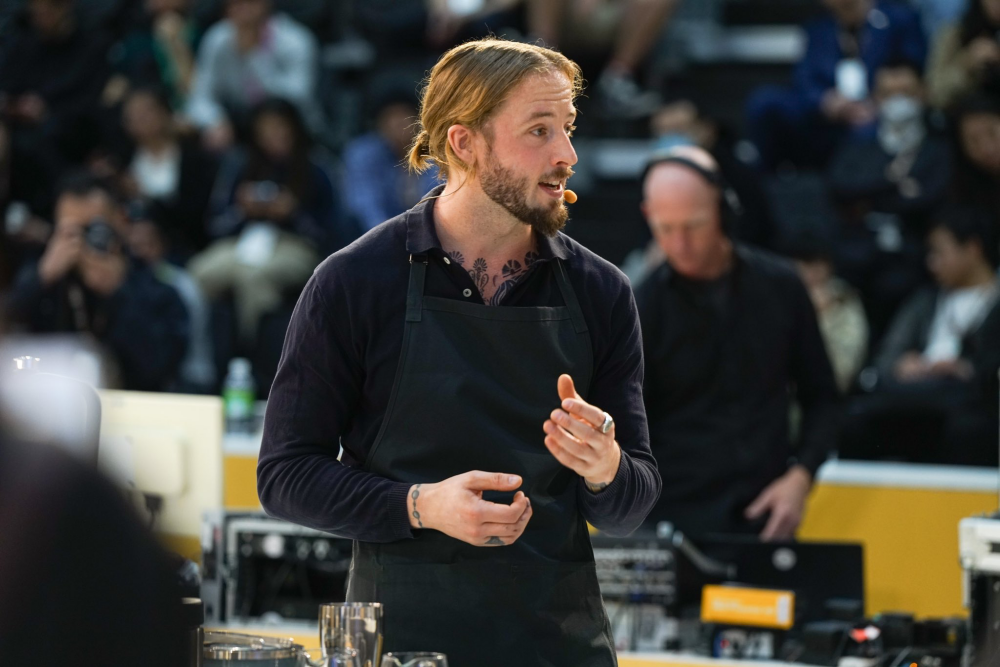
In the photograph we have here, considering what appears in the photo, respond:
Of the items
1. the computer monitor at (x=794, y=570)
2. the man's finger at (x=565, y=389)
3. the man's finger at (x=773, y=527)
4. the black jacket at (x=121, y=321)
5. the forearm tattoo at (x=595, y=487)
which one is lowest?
the computer monitor at (x=794, y=570)

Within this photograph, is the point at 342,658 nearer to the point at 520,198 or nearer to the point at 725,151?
the point at 520,198

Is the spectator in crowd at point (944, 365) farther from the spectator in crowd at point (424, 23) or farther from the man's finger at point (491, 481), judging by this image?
the man's finger at point (491, 481)

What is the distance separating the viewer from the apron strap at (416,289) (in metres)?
2.38

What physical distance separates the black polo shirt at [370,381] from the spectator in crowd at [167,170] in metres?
5.51

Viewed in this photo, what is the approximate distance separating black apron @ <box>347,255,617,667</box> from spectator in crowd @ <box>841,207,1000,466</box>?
116 inches

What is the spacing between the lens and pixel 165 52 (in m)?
8.79

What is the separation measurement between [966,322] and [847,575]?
2.75 m

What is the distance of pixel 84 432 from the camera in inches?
72.9

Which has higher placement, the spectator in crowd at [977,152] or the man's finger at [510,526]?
the spectator in crowd at [977,152]

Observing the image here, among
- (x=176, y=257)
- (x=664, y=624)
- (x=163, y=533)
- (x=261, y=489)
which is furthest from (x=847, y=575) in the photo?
(x=176, y=257)

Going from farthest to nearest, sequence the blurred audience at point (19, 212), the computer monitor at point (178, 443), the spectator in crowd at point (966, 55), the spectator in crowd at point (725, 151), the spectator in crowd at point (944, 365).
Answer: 1. the blurred audience at point (19, 212)
2. the spectator in crowd at point (966, 55)
3. the spectator in crowd at point (725, 151)
4. the spectator in crowd at point (944, 365)
5. the computer monitor at point (178, 443)

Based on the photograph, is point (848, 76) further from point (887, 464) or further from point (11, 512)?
point (11, 512)

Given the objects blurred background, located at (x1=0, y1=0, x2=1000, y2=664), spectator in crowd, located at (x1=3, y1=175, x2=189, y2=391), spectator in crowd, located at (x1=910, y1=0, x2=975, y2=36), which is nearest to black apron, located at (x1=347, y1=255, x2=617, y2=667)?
blurred background, located at (x1=0, y1=0, x2=1000, y2=664)

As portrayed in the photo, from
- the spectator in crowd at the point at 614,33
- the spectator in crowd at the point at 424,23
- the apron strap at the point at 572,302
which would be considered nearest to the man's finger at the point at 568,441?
the apron strap at the point at 572,302
